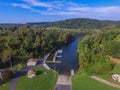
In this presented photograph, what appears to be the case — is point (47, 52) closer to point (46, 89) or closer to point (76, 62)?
point (76, 62)

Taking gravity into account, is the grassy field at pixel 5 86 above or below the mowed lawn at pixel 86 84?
below

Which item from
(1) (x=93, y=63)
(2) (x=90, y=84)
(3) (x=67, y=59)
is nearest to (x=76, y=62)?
(3) (x=67, y=59)

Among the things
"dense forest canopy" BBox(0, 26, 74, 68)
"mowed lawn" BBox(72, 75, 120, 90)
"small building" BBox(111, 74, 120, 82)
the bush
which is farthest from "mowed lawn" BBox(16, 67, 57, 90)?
"dense forest canopy" BBox(0, 26, 74, 68)

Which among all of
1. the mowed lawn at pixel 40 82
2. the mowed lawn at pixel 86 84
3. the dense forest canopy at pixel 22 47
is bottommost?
the mowed lawn at pixel 40 82

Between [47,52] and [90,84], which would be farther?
[47,52]

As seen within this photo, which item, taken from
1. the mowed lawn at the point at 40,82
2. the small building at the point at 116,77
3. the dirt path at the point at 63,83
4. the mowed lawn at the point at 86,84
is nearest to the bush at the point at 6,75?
the mowed lawn at the point at 40,82

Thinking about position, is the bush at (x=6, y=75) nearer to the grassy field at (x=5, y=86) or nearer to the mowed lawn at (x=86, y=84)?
the grassy field at (x=5, y=86)
